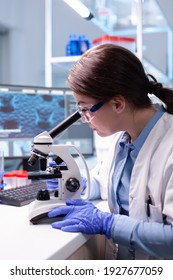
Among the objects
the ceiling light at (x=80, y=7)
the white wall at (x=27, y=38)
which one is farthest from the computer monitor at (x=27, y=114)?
the white wall at (x=27, y=38)

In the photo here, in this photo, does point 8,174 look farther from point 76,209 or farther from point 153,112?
point 153,112

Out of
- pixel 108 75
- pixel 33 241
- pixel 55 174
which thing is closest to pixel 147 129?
pixel 108 75

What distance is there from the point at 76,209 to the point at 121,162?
0.26 meters

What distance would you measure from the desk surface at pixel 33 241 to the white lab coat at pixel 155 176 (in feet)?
0.58

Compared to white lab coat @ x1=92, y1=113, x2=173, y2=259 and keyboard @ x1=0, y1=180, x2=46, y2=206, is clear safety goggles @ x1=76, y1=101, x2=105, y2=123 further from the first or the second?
keyboard @ x1=0, y1=180, x2=46, y2=206

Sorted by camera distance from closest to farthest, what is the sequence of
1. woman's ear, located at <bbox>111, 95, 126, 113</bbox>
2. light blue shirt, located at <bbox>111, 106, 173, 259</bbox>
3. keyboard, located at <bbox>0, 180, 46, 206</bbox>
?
light blue shirt, located at <bbox>111, 106, 173, 259</bbox> < woman's ear, located at <bbox>111, 95, 126, 113</bbox> < keyboard, located at <bbox>0, 180, 46, 206</bbox>

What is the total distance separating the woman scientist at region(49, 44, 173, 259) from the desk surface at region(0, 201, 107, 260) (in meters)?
0.04

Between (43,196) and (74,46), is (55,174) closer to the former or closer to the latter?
(43,196)

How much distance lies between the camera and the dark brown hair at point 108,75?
91 centimetres

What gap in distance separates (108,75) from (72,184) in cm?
35

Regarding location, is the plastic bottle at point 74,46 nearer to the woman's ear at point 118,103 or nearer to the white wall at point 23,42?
the white wall at point 23,42

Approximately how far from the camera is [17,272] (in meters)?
0.68

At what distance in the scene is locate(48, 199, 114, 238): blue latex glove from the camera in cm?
85

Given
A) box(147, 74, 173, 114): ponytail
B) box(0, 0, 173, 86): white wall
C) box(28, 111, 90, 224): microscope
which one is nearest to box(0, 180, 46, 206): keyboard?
box(28, 111, 90, 224): microscope
